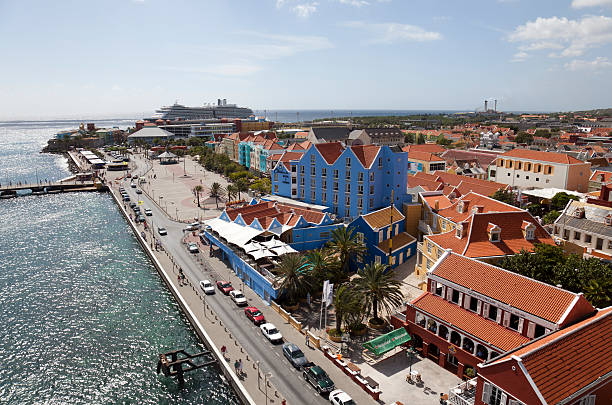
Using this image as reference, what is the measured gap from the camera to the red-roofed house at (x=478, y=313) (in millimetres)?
33250

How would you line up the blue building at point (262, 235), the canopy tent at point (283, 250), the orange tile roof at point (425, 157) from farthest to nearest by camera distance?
the orange tile roof at point (425, 157) → the canopy tent at point (283, 250) → the blue building at point (262, 235)

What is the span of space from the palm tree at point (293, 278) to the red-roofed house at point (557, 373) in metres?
23.6

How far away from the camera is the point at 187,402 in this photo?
3728cm

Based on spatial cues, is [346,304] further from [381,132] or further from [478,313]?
[381,132]

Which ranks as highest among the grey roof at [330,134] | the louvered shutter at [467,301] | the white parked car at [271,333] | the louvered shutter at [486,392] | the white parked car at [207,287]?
the grey roof at [330,134]

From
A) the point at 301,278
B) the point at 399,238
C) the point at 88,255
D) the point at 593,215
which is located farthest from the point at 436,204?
the point at 88,255

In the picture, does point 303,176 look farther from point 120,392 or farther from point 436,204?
point 120,392

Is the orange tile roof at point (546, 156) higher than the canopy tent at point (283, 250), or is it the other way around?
the orange tile roof at point (546, 156)

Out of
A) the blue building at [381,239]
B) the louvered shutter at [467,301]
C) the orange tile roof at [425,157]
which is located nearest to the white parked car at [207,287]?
the blue building at [381,239]

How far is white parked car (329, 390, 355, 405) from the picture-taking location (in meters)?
32.6

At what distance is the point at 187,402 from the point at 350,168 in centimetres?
4425

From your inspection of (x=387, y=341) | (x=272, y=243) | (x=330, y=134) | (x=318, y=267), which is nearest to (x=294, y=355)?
(x=387, y=341)

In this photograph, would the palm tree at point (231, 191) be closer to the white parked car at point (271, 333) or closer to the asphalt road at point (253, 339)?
the asphalt road at point (253, 339)

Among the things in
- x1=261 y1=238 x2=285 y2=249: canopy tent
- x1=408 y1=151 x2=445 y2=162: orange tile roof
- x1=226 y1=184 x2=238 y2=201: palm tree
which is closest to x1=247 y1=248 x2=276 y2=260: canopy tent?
x1=261 y1=238 x2=285 y2=249: canopy tent
